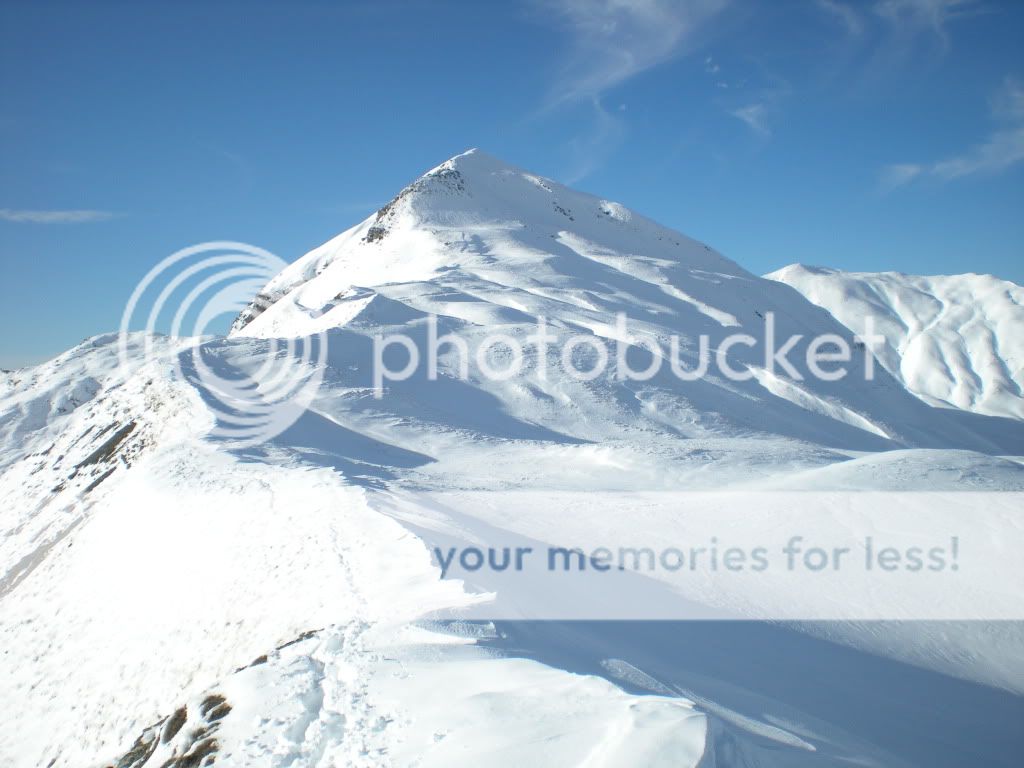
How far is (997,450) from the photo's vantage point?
216ft

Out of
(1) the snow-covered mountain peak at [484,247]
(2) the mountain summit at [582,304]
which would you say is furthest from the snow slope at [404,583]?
(1) the snow-covered mountain peak at [484,247]

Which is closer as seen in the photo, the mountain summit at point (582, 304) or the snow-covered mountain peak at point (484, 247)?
the mountain summit at point (582, 304)

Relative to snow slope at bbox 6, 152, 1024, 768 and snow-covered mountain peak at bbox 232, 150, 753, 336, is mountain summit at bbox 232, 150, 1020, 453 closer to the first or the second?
snow-covered mountain peak at bbox 232, 150, 753, 336

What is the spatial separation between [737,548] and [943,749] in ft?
18.7

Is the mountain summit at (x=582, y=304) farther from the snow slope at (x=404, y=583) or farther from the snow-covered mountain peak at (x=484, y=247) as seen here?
the snow slope at (x=404, y=583)

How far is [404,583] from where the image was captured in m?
9.53

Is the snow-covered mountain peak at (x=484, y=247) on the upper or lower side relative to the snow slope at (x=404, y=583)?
upper

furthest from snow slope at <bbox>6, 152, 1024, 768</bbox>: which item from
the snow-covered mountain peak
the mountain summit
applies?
the snow-covered mountain peak

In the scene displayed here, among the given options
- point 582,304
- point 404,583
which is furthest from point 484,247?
point 404,583

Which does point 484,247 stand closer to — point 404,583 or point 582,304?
point 582,304

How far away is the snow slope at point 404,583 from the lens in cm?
613

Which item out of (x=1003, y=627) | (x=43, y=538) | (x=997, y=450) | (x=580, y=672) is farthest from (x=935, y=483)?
(x=997, y=450)

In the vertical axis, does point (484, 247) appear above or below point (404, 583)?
above

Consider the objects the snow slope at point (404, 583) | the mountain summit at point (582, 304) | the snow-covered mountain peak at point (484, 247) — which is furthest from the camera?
the snow-covered mountain peak at point (484, 247)
